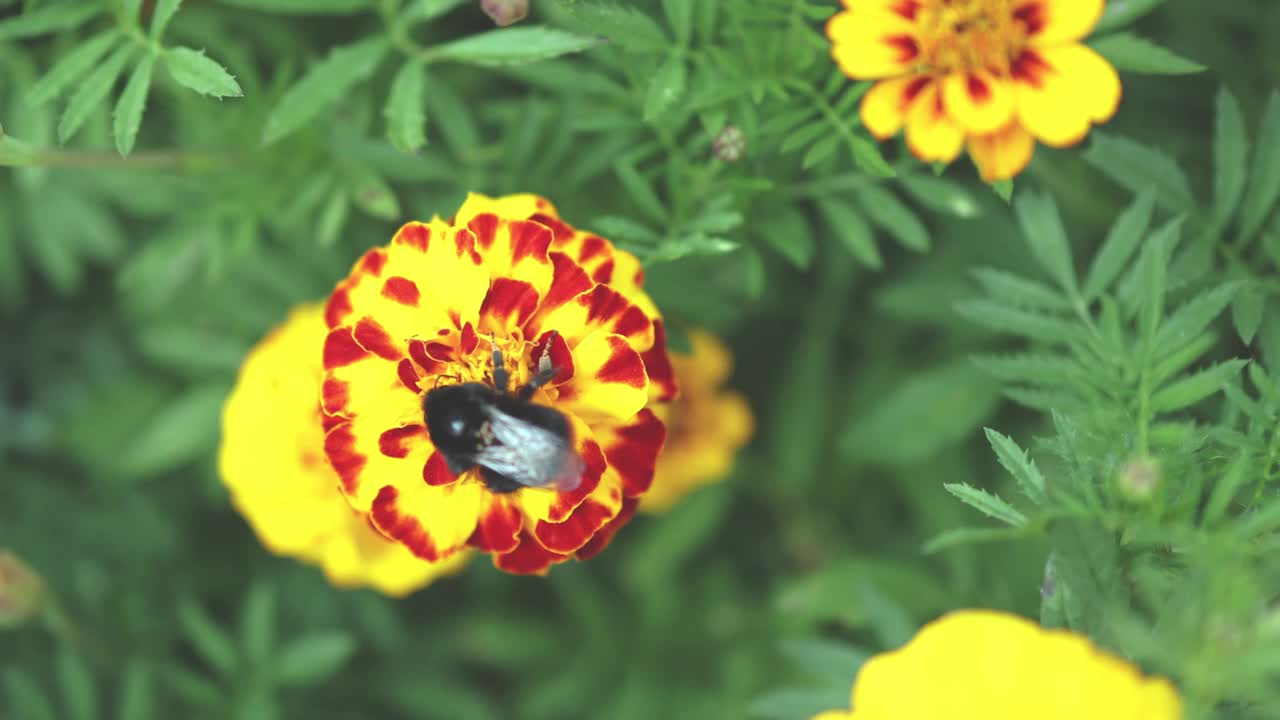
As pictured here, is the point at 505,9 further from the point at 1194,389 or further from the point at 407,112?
the point at 1194,389

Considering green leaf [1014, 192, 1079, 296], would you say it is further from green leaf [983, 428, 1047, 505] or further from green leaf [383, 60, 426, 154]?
green leaf [383, 60, 426, 154]

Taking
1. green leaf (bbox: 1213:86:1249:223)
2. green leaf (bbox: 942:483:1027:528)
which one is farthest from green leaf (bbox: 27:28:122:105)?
green leaf (bbox: 1213:86:1249:223)

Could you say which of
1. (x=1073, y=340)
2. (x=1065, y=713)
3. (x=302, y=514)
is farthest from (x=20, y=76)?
(x=1065, y=713)

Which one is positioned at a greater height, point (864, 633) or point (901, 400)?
point (901, 400)

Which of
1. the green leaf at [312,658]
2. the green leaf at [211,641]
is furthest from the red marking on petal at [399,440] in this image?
the green leaf at [211,641]

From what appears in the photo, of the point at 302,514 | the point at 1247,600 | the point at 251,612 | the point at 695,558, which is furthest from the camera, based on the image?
the point at 695,558

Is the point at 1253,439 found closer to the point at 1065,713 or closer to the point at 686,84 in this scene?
the point at 1065,713

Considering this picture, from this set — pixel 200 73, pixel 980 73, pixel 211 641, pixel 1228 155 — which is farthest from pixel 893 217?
pixel 211 641
